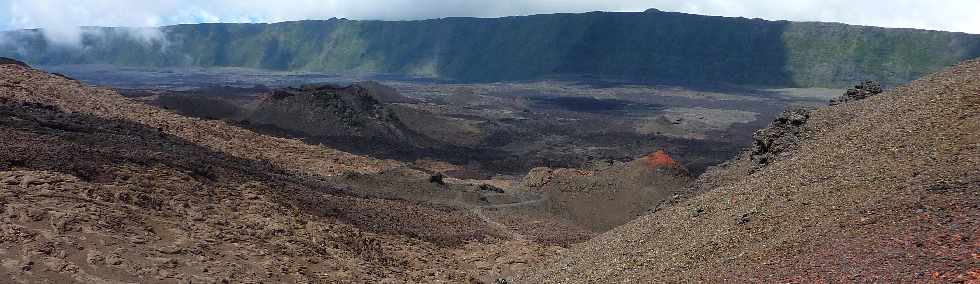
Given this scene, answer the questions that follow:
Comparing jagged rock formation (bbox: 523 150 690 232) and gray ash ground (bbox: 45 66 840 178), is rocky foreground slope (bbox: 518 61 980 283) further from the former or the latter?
gray ash ground (bbox: 45 66 840 178)

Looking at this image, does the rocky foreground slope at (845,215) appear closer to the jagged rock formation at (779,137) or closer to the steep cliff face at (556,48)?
the jagged rock formation at (779,137)

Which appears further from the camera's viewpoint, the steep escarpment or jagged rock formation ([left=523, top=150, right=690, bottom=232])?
the steep escarpment

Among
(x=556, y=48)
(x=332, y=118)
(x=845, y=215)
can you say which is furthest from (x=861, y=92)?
(x=556, y=48)

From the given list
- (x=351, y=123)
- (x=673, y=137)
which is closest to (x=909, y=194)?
(x=351, y=123)

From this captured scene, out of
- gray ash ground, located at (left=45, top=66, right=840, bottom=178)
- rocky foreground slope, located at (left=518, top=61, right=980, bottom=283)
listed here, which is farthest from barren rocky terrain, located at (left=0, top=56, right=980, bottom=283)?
gray ash ground, located at (left=45, top=66, right=840, bottom=178)

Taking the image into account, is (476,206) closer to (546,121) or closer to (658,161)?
(658,161)

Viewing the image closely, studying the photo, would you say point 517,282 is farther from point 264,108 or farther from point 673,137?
point 673,137

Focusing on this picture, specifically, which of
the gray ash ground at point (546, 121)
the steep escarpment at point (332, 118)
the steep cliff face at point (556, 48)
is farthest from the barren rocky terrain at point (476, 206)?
the steep cliff face at point (556, 48)
